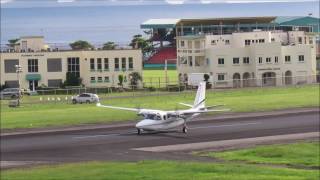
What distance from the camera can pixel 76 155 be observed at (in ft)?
89.2

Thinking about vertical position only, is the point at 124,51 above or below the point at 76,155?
above

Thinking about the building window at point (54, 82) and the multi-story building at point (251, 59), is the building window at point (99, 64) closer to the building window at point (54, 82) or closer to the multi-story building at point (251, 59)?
the building window at point (54, 82)

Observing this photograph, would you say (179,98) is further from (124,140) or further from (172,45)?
(172,45)

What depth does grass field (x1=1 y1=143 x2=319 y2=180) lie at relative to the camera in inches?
720

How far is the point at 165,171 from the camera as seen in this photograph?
66.7 feet

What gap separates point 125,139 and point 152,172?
11.7m

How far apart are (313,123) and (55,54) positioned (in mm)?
50101

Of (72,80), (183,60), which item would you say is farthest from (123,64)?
(183,60)

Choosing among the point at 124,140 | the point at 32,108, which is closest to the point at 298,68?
the point at 32,108

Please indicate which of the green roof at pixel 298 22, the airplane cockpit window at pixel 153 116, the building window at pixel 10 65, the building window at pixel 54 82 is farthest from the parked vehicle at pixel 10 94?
the green roof at pixel 298 22

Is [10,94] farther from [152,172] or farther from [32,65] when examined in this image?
[152,172]

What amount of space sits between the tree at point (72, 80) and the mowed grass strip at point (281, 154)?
54.2 m

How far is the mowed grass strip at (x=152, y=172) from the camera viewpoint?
18.2 metres

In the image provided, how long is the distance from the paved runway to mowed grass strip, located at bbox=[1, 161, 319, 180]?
265cm
